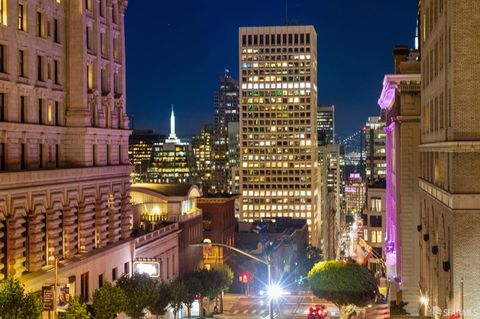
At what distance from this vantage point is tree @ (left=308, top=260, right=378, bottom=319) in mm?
63531

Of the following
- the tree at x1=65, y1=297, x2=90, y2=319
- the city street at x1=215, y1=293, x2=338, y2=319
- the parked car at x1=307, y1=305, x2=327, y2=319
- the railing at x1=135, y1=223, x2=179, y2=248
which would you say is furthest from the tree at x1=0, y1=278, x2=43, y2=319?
the city street at x1=215, y1=293, x2=338, y2=319

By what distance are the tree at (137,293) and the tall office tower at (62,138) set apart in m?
3.38

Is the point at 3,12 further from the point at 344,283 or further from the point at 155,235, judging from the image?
the point at 155,235

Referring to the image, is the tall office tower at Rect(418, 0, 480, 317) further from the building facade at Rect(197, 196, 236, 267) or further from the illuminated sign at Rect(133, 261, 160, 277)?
the building facade at Rect(197, 196, 236, 267)

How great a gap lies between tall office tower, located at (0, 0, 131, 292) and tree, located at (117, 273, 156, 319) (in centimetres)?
338

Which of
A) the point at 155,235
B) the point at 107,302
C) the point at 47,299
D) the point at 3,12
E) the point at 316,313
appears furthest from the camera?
the point at 155,235

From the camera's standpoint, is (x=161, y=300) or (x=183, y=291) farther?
(x=183, y=291)

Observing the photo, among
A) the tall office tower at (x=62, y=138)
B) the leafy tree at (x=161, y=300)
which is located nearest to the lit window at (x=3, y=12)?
the tall office tower at (x=62, y=138)

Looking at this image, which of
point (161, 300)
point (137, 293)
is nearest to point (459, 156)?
point (137, 293)

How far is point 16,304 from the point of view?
38.2m

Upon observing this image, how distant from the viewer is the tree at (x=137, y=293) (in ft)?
186

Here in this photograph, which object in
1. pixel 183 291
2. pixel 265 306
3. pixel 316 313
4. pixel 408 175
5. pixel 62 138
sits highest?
pixel 62 138

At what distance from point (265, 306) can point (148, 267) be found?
2263 cm

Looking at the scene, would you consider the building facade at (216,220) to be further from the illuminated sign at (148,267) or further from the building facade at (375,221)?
the illuminated sign at (148,267)
